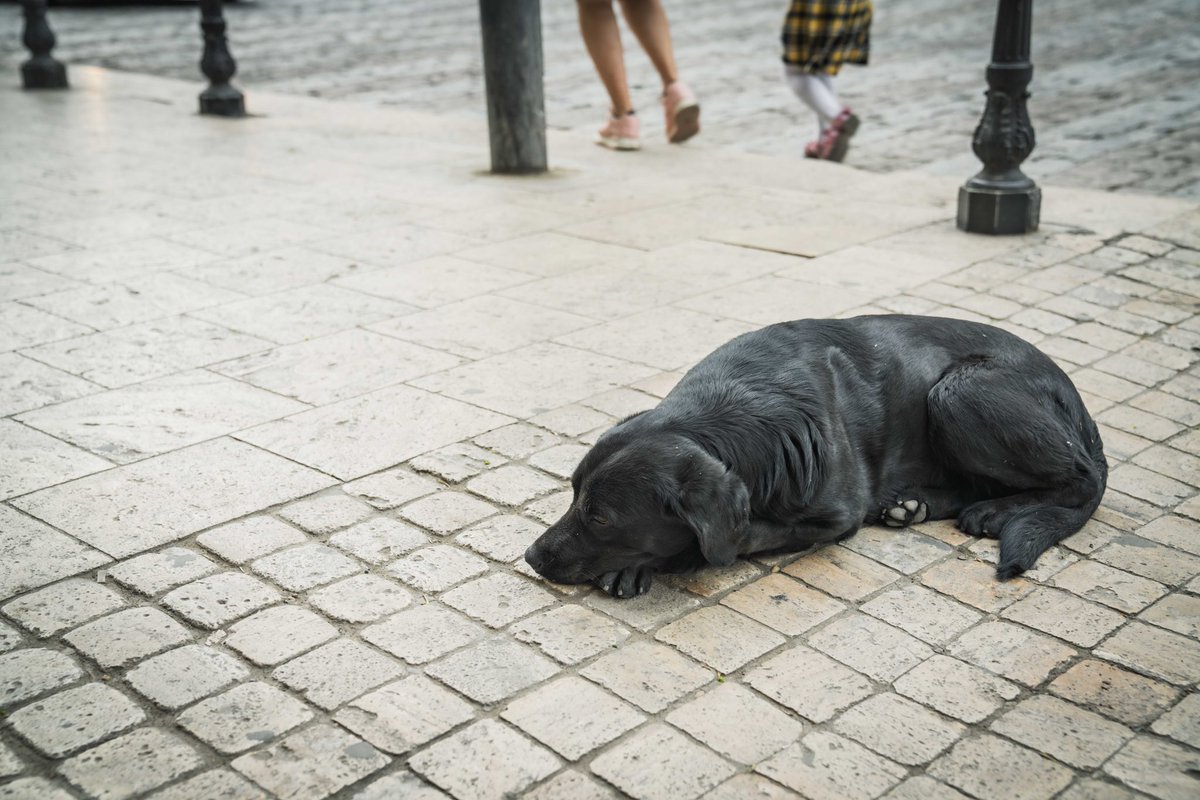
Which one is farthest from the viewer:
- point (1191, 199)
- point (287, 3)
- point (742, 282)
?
point (287, 3)

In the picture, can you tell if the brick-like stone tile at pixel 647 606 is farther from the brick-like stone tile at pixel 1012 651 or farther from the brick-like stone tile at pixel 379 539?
the brick-like stone tile at pixel 1012 651

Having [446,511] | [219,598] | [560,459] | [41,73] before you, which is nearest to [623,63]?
[560,459]

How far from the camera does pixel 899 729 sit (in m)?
2.93

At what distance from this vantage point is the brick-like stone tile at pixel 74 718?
9.36 feet

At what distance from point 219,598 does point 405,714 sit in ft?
2.59

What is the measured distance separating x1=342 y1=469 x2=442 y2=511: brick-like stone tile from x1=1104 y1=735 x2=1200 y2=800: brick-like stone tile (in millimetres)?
2200

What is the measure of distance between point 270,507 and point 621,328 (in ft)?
6.98

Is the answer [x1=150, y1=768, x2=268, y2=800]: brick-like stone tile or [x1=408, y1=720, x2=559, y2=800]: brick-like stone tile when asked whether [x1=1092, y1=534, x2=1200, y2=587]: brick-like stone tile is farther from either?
[x1=150, y1=768, x2=268, y2=800]: brick-like stone tile

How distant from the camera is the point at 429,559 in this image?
3.68m

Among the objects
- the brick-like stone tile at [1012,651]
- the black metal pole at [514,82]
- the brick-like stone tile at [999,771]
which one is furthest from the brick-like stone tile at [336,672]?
the black metal pole at [514,82]

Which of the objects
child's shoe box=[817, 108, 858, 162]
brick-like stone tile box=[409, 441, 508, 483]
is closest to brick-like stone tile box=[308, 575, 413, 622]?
brick-like stone tile box=[409, 441, 508, 483]

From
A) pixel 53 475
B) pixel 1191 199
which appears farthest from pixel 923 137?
pixel 53 475

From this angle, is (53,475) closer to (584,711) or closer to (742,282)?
(584,711)

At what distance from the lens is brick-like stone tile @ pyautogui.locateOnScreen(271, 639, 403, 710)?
3.04m
